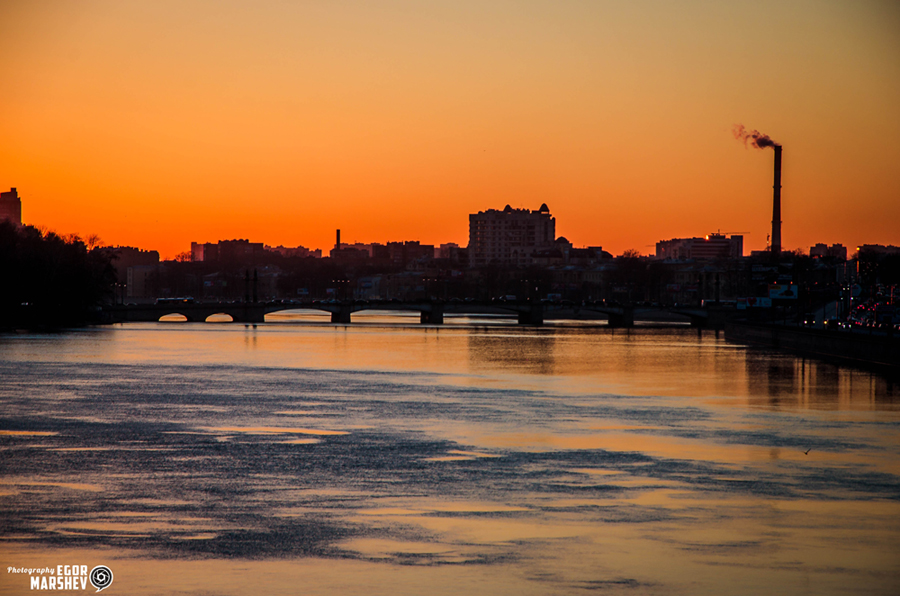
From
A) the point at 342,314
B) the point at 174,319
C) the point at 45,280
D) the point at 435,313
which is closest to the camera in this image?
the point at 45,280

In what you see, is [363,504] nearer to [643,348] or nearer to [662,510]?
[662,510]

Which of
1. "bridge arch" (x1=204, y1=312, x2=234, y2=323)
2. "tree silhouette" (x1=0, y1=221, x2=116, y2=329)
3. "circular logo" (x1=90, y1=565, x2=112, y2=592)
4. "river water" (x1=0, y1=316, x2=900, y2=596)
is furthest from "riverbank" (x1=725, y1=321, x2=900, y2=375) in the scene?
"bridge arch" (x1=204, y1=312, x2=234, y2=323)

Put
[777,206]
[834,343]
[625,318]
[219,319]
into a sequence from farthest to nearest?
1. [219,319]
2. [777,206]
3. [625,318]
4. [834,343]

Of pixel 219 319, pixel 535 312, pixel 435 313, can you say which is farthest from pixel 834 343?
pixel 219 319

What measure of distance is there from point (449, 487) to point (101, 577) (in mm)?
6233

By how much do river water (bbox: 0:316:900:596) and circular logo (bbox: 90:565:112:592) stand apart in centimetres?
9

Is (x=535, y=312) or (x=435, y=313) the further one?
(x=535, y=312)

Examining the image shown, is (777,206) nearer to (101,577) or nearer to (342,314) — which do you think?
(342,314)

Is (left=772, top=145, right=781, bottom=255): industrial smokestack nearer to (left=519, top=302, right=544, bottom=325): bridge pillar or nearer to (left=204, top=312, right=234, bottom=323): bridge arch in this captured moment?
(left=519, top=302, right=544, bottom=325): bridge pillar

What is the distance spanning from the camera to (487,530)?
41.5 ft

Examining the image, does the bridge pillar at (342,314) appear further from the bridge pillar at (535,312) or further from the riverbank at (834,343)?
the riverbank at (834,343)

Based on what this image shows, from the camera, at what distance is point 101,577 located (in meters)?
10.2

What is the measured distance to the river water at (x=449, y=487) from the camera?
35.5 feet

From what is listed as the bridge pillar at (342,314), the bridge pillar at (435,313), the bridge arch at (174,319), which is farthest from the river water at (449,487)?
the bridge pillar at (435,313)
